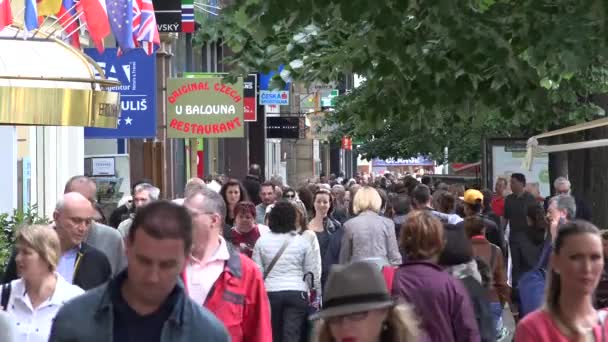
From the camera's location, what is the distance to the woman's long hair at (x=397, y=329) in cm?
444

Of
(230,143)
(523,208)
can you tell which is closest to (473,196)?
(523,208)

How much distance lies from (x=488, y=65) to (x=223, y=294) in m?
5.72

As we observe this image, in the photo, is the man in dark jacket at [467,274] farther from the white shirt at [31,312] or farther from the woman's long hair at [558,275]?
the woman's long hair at [558,275]

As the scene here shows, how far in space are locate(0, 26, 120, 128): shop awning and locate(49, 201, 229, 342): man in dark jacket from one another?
228 inches

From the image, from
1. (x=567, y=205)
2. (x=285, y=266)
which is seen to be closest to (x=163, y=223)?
(x=285, y=266)

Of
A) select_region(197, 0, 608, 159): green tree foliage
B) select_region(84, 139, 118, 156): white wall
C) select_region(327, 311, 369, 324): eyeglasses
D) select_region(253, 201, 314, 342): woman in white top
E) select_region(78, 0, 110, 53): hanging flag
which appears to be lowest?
select_region(253, 201, 314, 342): woman in white top

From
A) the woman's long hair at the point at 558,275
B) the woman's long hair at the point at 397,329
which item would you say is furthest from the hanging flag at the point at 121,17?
the woman's long hair at the point at 397,329

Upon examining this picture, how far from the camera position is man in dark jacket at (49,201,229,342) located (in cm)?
443

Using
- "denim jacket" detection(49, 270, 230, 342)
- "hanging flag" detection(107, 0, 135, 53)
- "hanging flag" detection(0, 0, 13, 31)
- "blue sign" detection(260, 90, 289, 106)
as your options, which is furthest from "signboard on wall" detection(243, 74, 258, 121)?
"denim jacket" detection(49, 270, 230, 342)

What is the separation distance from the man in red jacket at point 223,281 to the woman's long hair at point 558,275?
6.35 feet

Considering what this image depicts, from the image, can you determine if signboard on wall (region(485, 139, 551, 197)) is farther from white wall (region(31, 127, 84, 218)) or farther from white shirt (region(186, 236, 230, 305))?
white shirt (region(186, 236, 230, 305))

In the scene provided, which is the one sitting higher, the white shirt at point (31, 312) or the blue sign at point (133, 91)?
the blue sign at point (133, 91)

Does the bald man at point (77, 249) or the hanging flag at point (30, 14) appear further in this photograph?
the hanging flag at point (30, 14)

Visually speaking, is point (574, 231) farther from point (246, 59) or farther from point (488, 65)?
point (246, 59)
